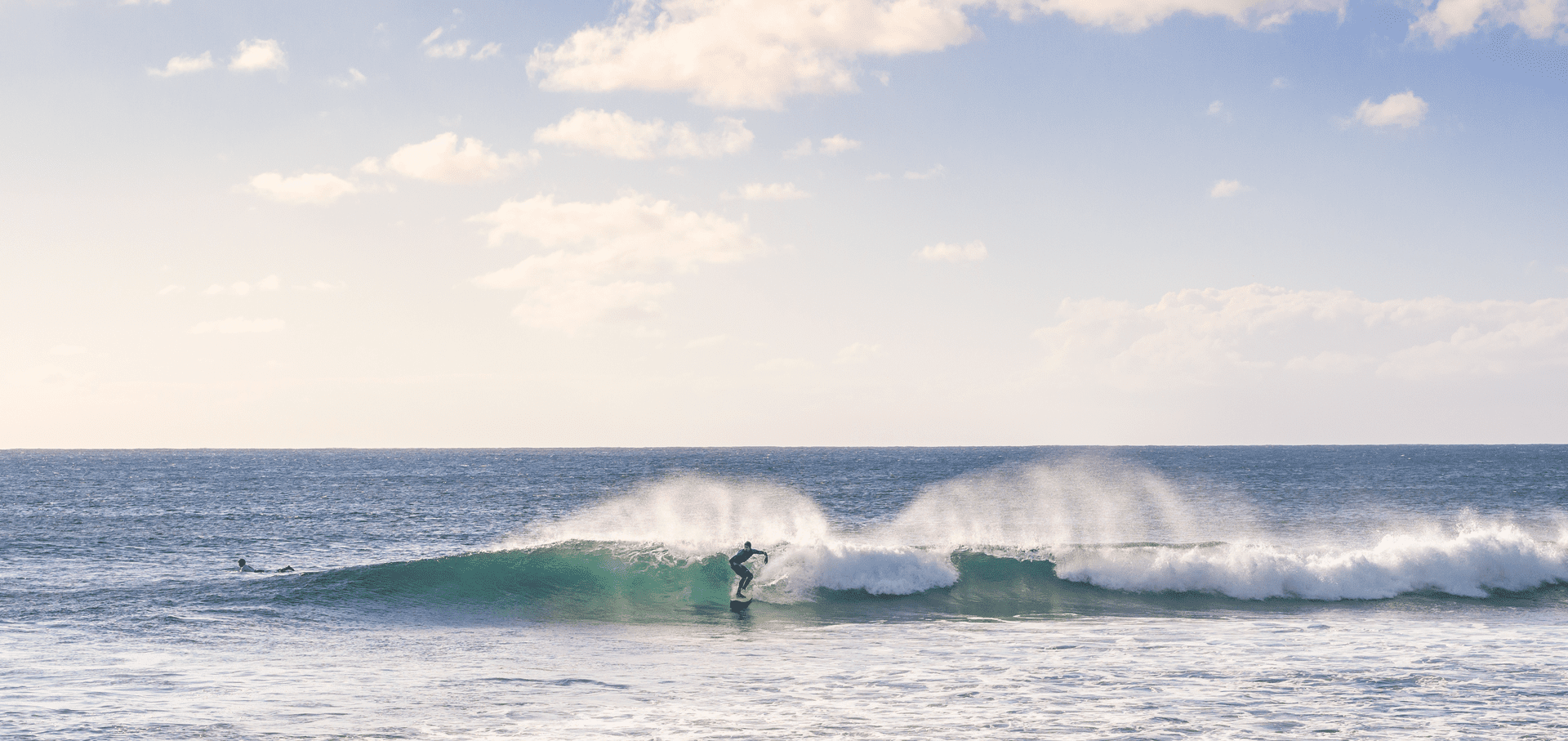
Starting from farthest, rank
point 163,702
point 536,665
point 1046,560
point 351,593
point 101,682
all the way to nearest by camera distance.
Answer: point 1046,560
point 351,593
point 536,665
point 101,682
point 163,702

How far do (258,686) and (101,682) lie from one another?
1917mm

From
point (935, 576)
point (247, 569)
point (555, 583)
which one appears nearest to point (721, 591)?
point (555, 583)

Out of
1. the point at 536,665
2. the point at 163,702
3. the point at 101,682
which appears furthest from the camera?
the point at 536,665

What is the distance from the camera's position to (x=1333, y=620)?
18.6 meters

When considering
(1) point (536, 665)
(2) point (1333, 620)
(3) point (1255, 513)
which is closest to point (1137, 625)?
(2) point (1333, 620)

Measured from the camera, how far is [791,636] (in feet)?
56.7

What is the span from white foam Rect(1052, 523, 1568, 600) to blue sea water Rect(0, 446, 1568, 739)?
0.06 metres

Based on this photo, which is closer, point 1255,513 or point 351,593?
point 351,593

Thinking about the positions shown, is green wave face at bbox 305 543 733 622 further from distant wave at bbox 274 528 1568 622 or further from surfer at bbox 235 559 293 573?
surfer at bbox 235 559 293 573

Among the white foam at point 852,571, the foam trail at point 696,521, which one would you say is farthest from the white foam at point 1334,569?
the foam trail at point 696,521

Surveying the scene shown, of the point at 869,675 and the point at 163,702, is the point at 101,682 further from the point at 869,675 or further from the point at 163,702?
the point at 869,675

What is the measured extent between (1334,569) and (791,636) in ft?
42.1

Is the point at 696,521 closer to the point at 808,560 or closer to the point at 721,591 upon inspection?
the point at 721,591

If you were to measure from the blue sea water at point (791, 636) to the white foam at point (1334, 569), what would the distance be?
0.21 ft
